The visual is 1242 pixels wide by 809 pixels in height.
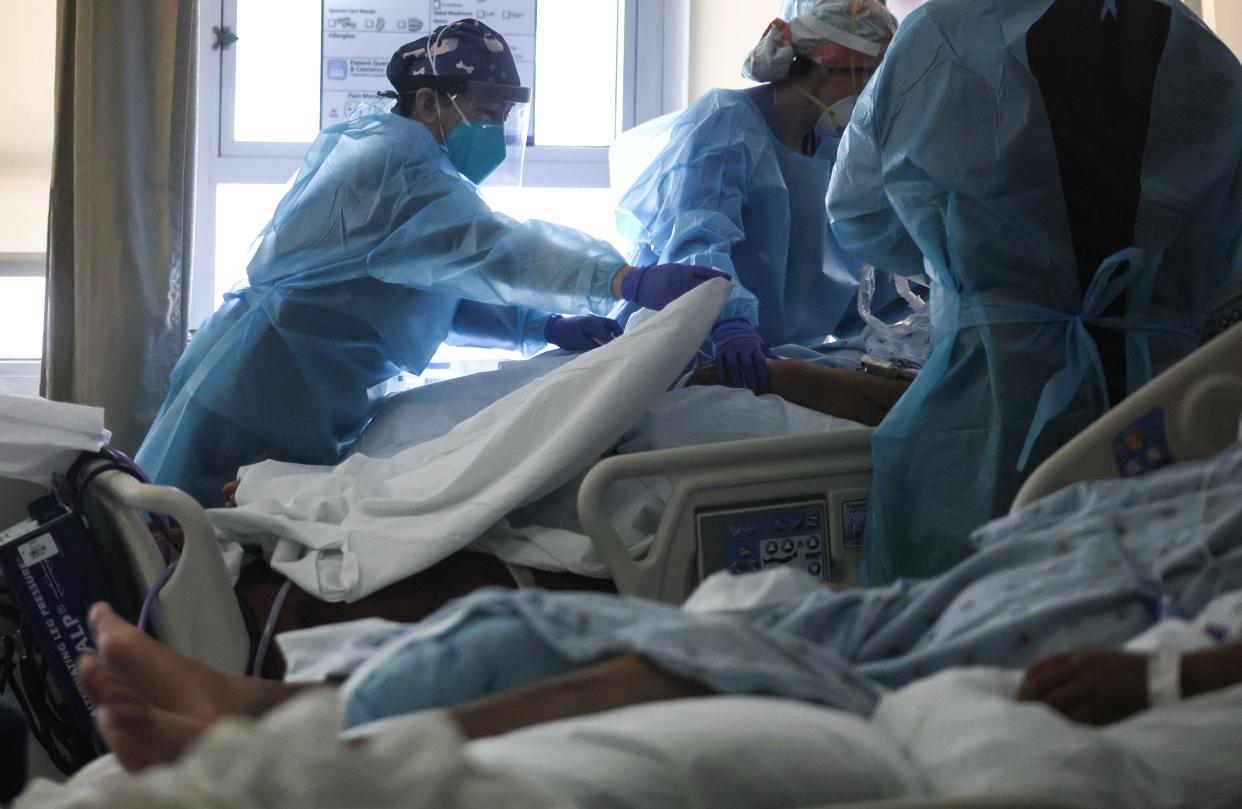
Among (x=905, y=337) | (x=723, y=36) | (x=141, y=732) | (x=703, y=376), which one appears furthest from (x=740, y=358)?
(x=723, y=36)

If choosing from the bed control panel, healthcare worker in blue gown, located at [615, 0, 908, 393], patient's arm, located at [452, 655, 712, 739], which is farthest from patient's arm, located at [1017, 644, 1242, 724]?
healthcare worker in blue gown, located at [615, 0, 908, 393]

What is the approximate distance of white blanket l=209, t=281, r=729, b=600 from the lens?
75.6 inches

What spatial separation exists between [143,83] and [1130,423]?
2.43 meters

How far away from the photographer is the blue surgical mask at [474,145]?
8.95 feet

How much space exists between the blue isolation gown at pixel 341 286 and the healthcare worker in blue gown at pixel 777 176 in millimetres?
341

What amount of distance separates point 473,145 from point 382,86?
1198 millimetres

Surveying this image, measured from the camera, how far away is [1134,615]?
120cm

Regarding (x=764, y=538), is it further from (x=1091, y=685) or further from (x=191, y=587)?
(x=1091, y=685)

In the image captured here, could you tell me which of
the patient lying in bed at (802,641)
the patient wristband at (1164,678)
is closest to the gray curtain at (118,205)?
the patient lying in bed at (802,641)

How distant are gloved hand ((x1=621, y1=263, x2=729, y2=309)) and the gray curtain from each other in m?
1.31

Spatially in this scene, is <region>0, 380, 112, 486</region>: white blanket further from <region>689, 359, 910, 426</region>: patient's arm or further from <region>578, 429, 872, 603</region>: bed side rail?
<region>689, 359, 910, 426</region>: patient's arm

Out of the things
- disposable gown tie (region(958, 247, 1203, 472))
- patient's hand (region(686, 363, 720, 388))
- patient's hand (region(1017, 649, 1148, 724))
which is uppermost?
disposable gown tie (region(958, 247, 1203, 472))

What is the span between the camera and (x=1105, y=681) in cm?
102

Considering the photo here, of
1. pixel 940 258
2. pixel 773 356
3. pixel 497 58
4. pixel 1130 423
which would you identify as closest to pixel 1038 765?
pixel 1130 423
